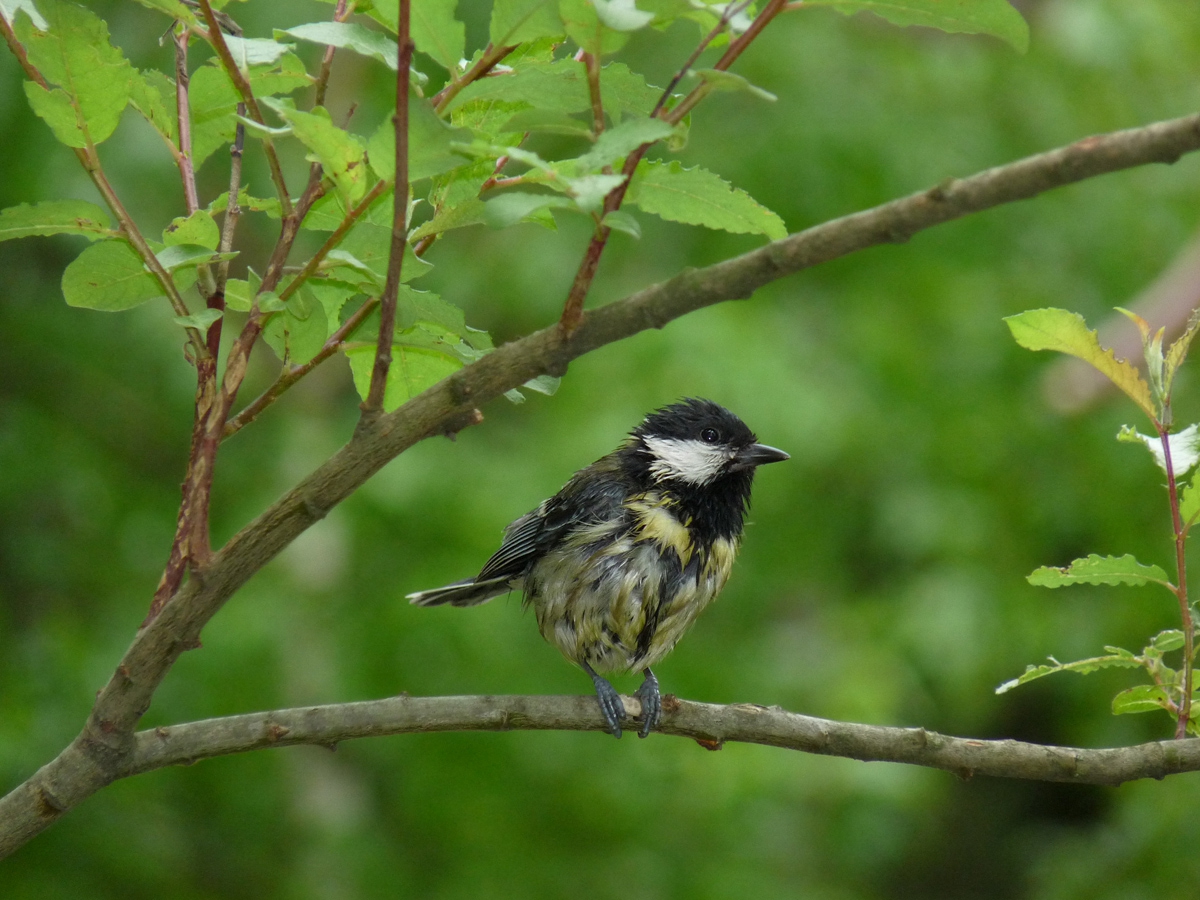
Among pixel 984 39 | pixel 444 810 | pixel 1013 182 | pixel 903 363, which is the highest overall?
pixel 1013 182

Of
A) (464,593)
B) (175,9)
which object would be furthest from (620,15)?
(464,593)

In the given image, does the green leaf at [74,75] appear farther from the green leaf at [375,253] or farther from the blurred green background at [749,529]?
the blurred green background at [749,529]

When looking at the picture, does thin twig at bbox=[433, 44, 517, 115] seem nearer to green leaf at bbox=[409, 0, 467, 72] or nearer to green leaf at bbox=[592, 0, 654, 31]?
green leaf at bbox=[409, 0, 467, 72]

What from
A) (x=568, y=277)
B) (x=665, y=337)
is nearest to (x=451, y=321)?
(x=665, y=337)

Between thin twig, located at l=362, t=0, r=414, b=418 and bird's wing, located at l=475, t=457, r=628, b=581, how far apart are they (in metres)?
1.64

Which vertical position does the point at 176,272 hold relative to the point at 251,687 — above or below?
above

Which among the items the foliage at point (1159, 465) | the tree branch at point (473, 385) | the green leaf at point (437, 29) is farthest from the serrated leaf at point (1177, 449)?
the green leaf at point (437, 29)

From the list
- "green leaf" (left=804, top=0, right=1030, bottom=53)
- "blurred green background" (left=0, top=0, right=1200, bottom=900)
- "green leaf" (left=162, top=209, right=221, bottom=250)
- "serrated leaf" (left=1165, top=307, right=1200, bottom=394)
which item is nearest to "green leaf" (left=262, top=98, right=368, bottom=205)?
"green leaf" (left=162, top=209, right=221, bottom=250)

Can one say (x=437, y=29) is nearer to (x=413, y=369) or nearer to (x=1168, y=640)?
(x=413, y=369)

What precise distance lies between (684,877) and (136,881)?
7.56 feet

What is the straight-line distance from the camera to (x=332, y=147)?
1.33 metres

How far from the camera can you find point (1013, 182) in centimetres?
117

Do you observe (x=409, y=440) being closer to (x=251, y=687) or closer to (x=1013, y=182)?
(x=1013, y=182)

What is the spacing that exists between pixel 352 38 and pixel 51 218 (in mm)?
439
